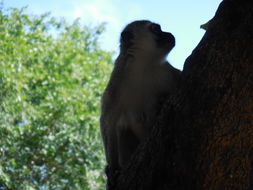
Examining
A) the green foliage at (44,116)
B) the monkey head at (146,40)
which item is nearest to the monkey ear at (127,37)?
the monkey head at (146,40)

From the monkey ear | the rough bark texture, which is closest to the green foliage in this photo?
the monkey ear

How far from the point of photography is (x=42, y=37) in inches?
532

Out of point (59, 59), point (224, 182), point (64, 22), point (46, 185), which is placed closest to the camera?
point (224, 182)

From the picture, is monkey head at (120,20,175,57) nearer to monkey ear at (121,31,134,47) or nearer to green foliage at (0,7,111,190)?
monkey ear at (121,31,134,47)

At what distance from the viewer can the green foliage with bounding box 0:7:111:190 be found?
10.4 meters

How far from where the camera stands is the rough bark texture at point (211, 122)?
→ 286 cm

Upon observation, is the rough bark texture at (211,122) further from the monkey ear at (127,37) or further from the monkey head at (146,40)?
the monkey ear at (127,37)

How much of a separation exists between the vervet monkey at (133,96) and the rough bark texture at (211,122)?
1.04 metres

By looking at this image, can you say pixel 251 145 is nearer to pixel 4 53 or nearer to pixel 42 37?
pixel 4 53

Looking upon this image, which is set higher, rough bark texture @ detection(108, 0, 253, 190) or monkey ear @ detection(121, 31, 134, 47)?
monkey ear @ detection(121, 31, 134, 47)

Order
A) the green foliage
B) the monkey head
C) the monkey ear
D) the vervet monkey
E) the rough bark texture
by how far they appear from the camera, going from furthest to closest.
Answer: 1. the green foliage
2. the monkey ear
3. the monkey head
4. the vervet monkey
5. the rough bark texture

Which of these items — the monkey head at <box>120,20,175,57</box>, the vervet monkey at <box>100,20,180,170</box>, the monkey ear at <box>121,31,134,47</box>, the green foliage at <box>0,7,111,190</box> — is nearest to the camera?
the vervet monkey at <box>100,20,180,170</box>

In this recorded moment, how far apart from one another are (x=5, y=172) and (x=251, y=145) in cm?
858

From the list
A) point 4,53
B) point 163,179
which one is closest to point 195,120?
point 163,179
